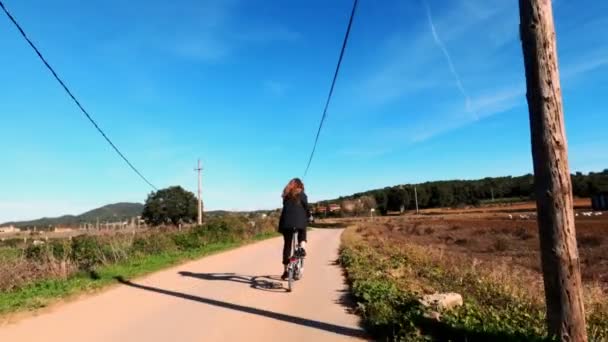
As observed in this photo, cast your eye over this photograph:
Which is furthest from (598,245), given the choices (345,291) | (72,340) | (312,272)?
(72,340)

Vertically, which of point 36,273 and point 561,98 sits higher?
point 561,98

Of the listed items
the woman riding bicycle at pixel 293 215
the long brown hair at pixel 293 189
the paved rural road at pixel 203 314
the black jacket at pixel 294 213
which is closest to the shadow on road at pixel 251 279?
the paved rural road at pixel 203 314

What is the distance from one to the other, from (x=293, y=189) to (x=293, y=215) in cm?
54

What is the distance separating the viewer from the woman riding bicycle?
10.2 meters

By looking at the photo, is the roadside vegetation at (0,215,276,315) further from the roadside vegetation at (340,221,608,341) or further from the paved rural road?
the roadside vegetation at (340,221,608,341)

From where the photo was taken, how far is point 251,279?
1138cm

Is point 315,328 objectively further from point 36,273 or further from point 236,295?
point 36,273

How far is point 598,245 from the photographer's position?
29391 mm

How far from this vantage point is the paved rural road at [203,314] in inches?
249

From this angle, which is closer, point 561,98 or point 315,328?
point 561,98

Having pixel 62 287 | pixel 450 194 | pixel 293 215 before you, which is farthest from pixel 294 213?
pixel 450 194

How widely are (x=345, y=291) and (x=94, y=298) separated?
15.1 feet

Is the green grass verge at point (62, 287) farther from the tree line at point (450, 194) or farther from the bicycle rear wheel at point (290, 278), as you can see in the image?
the tree line at point (450, 194)

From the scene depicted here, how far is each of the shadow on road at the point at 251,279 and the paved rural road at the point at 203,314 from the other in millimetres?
23
